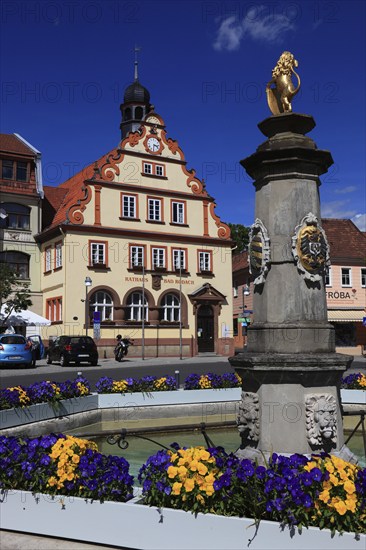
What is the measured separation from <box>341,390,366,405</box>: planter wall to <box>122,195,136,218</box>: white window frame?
26190mm

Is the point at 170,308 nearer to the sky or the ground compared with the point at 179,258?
nearer to the ground

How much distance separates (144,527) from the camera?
4.96 metres

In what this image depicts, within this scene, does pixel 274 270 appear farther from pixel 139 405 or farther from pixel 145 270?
pixel 145 270

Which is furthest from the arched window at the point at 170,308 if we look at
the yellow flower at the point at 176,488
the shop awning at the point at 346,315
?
the yellow flower at the point at 176,488

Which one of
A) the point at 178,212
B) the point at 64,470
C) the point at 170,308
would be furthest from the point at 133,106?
the point at 64,470

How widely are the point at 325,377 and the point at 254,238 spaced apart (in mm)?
2101

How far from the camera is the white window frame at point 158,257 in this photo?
1482 inches

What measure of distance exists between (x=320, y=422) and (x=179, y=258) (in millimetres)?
31904

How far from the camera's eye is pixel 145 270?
122ft

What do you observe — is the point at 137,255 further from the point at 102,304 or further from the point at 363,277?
the point at 363,277

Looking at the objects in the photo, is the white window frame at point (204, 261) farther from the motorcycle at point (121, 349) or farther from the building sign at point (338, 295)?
the building sign at point (338, 295)

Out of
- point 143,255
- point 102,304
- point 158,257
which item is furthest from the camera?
point 158,257

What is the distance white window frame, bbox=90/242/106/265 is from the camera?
35.2m

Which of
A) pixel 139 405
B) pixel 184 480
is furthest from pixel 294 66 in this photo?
pixel 139 405
